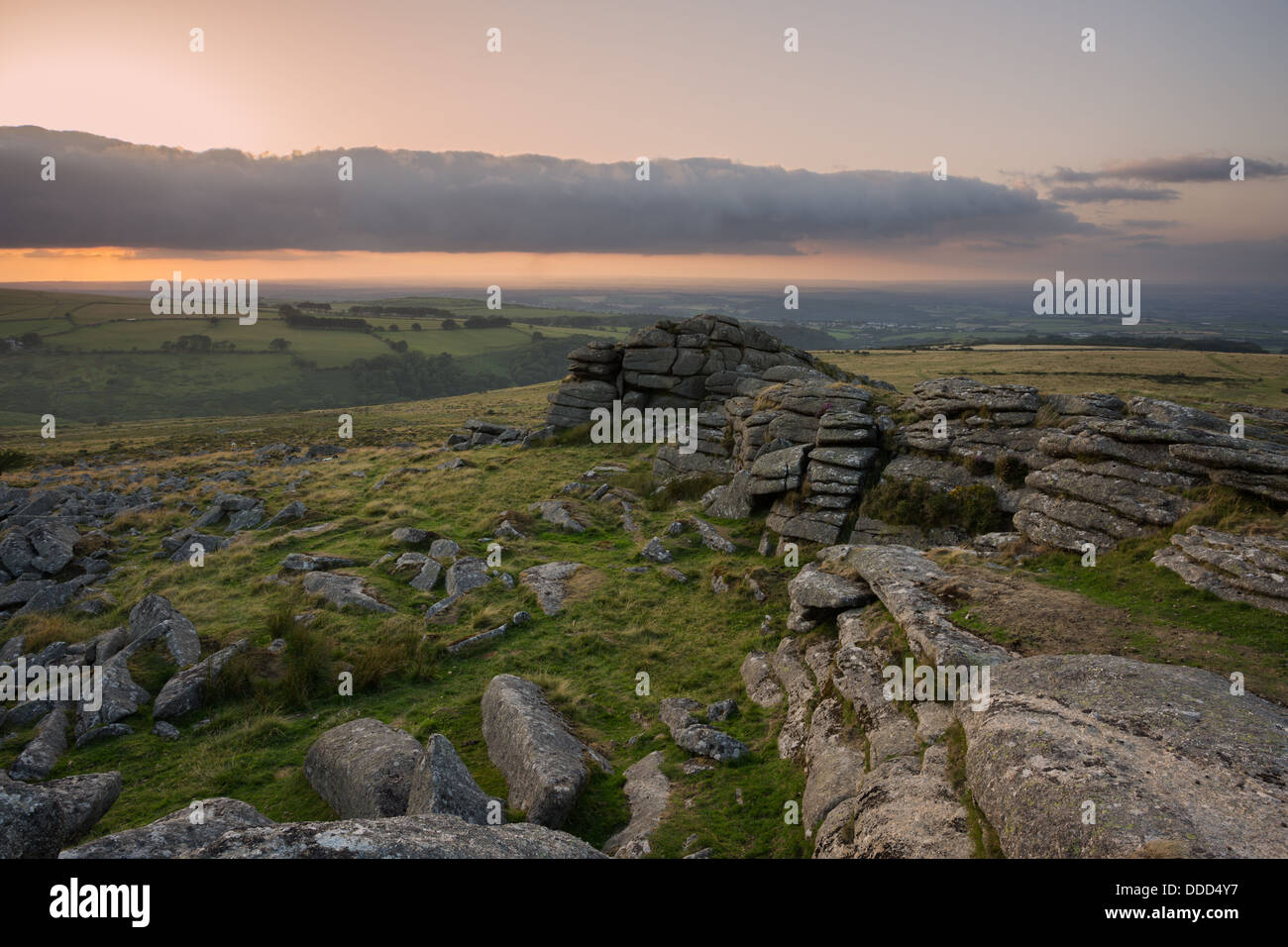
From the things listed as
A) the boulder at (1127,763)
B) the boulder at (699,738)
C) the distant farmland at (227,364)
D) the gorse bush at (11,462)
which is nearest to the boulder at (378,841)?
the boulder at (699,738)

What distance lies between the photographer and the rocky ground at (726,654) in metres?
7.54

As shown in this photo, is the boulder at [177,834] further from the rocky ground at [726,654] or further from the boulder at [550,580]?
the boulder at [550,580]

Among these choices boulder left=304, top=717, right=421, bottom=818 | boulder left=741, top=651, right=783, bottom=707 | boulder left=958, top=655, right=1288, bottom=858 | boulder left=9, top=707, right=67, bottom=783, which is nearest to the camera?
boulder left=958, top=655, right=1288, bottom=858

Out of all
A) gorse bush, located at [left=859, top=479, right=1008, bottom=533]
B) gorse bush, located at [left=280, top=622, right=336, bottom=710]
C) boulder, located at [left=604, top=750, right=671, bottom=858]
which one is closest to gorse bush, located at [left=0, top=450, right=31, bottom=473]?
gorse bush, located at [left=280, top=622, right=336, bottom=710]

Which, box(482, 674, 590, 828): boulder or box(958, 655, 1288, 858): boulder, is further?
box(482, 674, 590, 828): boulder

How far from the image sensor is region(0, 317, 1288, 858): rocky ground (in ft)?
24.7

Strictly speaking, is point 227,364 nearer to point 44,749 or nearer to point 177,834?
point 44,749

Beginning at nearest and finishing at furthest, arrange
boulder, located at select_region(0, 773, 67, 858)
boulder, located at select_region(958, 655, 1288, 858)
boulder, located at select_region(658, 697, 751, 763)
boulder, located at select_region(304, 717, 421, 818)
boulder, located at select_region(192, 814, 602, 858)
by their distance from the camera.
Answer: boulder, located at select_region(192, 814, 602, 858) → boulder, located at select_region(958, 655, 1288, 858) → boulder, located at select_region(0, 773, 67, 858) → boulder, located at select_region(304, 717, 421, 818) → boulder, located at select_region(658, 697, 751, 763)

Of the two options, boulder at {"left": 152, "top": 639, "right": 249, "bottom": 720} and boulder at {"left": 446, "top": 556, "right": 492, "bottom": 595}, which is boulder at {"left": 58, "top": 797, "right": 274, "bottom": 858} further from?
boulder at {"left": 446, "top": 556, "right": 492, "bottom": 595}

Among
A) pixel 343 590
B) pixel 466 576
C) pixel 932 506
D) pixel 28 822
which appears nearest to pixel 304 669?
pixel 343 590

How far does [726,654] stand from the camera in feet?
52.9

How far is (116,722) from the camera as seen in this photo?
41.6ft

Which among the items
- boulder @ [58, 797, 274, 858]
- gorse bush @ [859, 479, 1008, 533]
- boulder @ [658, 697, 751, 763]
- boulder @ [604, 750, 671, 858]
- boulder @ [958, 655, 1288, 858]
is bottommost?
boulder @ [604, 750, 671, 858]
